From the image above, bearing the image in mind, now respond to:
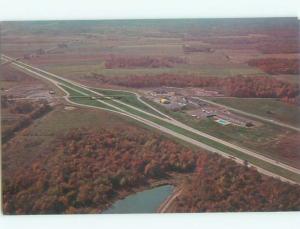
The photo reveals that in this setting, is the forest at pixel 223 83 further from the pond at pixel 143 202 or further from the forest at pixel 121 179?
the pond at pixel 143 202

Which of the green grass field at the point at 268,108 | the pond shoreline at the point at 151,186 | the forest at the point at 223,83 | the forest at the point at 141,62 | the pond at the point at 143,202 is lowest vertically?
the pond at the point at 143,202

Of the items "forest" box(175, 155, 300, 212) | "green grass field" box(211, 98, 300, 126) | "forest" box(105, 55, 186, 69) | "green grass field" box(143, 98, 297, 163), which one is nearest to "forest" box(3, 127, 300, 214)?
"forest" box(175, 155, 300, 212)

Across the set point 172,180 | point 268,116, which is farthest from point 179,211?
point 268,116

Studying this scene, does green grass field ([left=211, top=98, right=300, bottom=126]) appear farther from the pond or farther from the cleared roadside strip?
the pond

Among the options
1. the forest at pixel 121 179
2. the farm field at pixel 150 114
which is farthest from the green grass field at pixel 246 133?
the forest at pixel 121 179

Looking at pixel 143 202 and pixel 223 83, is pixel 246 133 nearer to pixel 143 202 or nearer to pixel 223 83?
pixel 223 83
